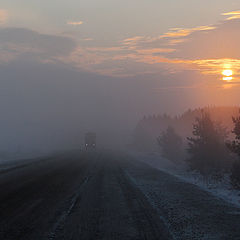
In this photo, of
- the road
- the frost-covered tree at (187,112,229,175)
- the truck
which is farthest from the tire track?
the truck

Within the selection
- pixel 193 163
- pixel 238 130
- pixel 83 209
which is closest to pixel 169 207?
pixel 83 209

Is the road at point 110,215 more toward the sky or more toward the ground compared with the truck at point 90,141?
more toward the sky

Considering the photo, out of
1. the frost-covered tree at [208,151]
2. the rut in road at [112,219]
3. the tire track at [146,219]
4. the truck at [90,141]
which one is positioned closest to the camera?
the rut in road at [112,219]

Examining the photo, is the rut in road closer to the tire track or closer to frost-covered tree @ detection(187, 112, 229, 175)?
the tire track

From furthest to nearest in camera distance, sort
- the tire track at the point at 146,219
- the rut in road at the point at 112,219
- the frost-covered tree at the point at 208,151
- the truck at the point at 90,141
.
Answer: the truck at the point at 90,141 → the frost-covered tree at the point at 208,151 → the tire track at the point at 146,219 → the rut in road at the point at 112,219

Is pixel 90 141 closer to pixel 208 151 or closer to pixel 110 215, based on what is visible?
pixel 208 151

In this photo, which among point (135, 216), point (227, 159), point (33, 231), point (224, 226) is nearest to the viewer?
point (33, 231)

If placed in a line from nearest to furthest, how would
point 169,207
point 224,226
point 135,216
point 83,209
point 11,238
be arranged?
point 11,238, point 224,226, point 135,216, point 83,209, point 169,207

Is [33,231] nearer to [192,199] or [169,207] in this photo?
[169,207]

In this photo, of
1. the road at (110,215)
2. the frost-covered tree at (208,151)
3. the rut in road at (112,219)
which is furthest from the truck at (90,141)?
the rut in road at (112,219)

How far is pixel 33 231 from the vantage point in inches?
309

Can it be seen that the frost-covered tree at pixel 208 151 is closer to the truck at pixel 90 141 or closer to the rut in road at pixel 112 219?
the rut in road at pixel 112 219

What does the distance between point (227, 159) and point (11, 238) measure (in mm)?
34217

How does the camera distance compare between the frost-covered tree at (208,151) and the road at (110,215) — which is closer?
the road at (110,215)
